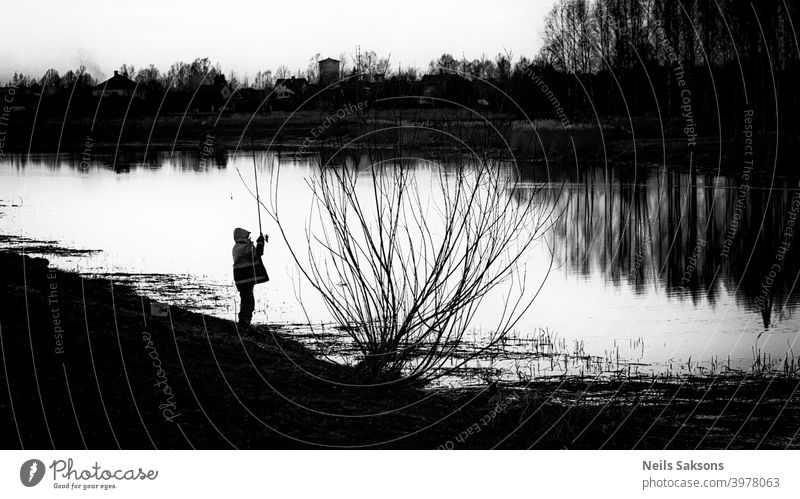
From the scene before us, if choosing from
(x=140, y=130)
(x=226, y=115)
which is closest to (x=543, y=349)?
(x=226, y=115)

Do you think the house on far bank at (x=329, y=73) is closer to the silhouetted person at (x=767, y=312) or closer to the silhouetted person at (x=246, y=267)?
the silhouetted person at (x=246, y=267)

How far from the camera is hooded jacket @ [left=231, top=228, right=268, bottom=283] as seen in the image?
12.9 meters

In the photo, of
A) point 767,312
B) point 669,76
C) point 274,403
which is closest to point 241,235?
point 274,403

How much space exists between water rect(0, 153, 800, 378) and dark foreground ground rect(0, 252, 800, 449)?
114 centimetres

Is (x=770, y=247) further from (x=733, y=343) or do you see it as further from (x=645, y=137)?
(x=645, y=137)

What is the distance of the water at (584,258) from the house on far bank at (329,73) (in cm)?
134

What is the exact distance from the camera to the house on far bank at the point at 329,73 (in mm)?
10312

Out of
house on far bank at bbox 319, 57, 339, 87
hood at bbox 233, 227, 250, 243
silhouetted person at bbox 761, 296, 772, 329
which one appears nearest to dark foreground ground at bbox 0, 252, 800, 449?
hood at bbox 233, 227, 250, 243

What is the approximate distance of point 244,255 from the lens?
1303cm

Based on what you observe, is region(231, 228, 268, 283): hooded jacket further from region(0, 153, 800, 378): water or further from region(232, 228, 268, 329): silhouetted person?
region(0, 153, 800, 378): water

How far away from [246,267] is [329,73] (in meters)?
3.67

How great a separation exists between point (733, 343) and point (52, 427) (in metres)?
9.25
